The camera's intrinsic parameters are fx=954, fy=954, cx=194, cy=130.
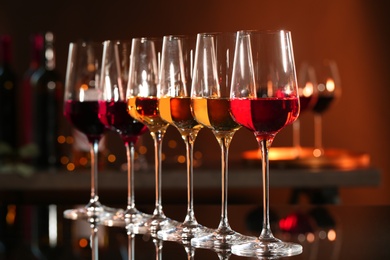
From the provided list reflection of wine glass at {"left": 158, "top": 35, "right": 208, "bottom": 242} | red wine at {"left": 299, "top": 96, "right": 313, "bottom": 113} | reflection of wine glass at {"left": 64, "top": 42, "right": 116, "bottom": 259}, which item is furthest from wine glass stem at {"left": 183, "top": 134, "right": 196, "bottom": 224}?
red wine at {"left": 299, "top": 96, "right": 313, "bottom": 113}

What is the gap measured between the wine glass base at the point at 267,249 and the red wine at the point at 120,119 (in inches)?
14.3

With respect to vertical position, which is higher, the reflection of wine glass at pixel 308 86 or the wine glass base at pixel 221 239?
the reflection of wine glass at pixel 308 86

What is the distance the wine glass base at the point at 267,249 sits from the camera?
980 mm

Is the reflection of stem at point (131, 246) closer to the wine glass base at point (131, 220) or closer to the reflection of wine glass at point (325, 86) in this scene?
the wine glass base at point (131, 220)

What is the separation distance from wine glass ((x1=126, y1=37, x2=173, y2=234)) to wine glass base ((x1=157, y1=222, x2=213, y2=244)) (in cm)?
8

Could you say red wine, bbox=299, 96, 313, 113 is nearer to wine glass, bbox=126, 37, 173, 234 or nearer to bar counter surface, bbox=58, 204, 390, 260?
bar counter surface, bbox=58, 204, 390, 260

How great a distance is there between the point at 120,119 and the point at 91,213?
0.48ft

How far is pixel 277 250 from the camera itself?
99cm

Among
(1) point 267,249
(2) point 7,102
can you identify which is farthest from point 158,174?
(2) point 7,102

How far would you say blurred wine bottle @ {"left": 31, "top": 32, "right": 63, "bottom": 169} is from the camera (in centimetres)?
284

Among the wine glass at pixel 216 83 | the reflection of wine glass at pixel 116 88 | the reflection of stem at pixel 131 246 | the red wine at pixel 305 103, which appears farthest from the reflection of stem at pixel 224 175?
the red wine at pixel 305 103

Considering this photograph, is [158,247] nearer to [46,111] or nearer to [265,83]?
[265,83]

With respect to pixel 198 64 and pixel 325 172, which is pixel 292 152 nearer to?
pixel 325 172

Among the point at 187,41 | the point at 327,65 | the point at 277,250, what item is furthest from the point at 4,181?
the point at 277,250
